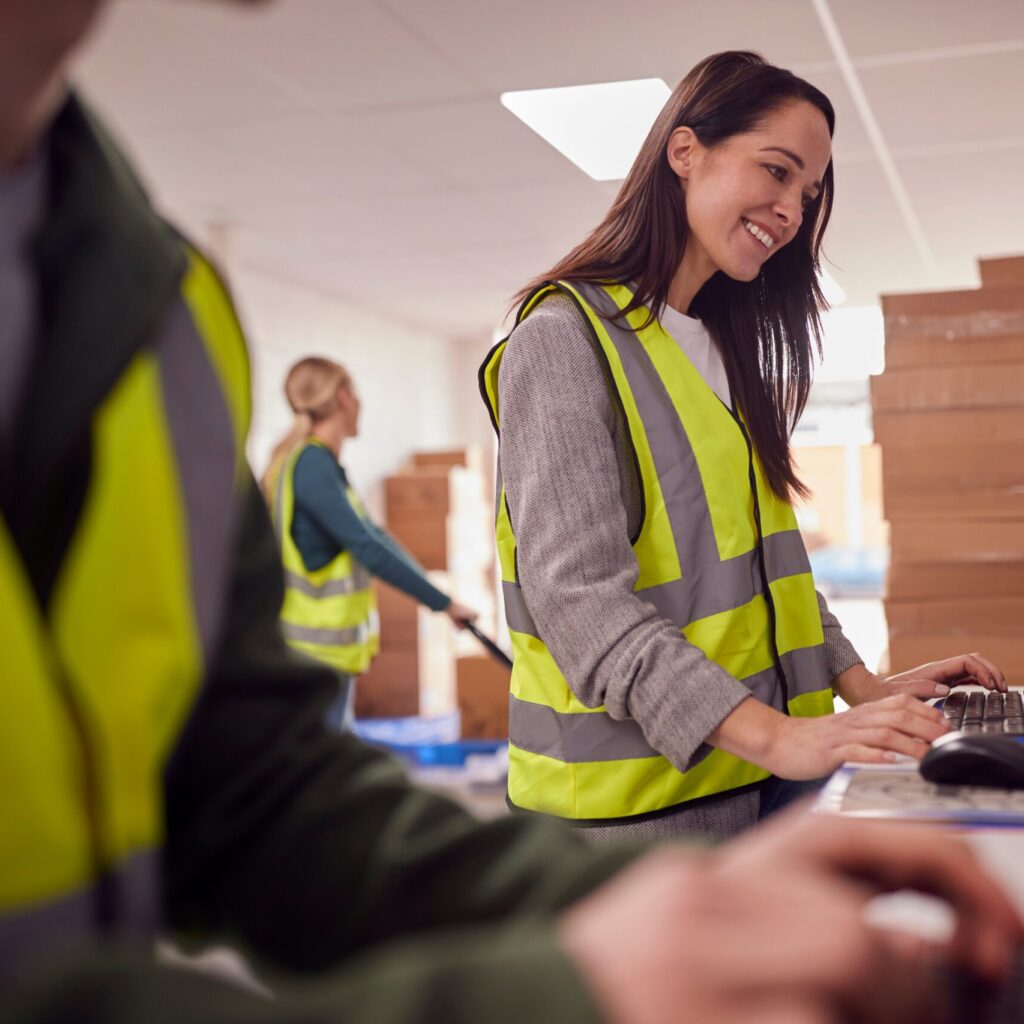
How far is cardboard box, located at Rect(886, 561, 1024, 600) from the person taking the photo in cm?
237

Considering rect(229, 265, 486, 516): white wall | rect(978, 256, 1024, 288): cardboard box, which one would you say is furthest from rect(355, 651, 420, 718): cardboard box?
rect(978, 256, 1024, 288): cardboard box

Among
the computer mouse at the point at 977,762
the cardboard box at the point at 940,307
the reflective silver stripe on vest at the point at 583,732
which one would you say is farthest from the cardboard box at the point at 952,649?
the computer mouse at the point at 977,762

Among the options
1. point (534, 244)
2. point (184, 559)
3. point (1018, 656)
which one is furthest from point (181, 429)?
point (534, 244)

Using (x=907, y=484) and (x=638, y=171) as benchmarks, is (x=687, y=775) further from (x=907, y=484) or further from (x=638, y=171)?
(x=907, y=484)

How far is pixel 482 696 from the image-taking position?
5.14 meters

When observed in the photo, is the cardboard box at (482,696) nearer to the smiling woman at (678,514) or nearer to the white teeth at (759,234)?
the smiling woman at (678,514)

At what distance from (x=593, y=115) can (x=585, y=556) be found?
3.09m

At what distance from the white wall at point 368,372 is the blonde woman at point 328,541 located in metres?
1.31

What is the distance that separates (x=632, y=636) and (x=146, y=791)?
80 cm

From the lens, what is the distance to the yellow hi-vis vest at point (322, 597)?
3.92m

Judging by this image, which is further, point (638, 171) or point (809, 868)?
point (638, 171)

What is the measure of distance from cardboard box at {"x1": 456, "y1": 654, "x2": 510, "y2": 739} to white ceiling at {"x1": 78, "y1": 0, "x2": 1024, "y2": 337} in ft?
6.20

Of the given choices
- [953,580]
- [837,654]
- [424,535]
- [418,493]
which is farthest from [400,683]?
[837,654]

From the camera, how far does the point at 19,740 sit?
1.49ft
